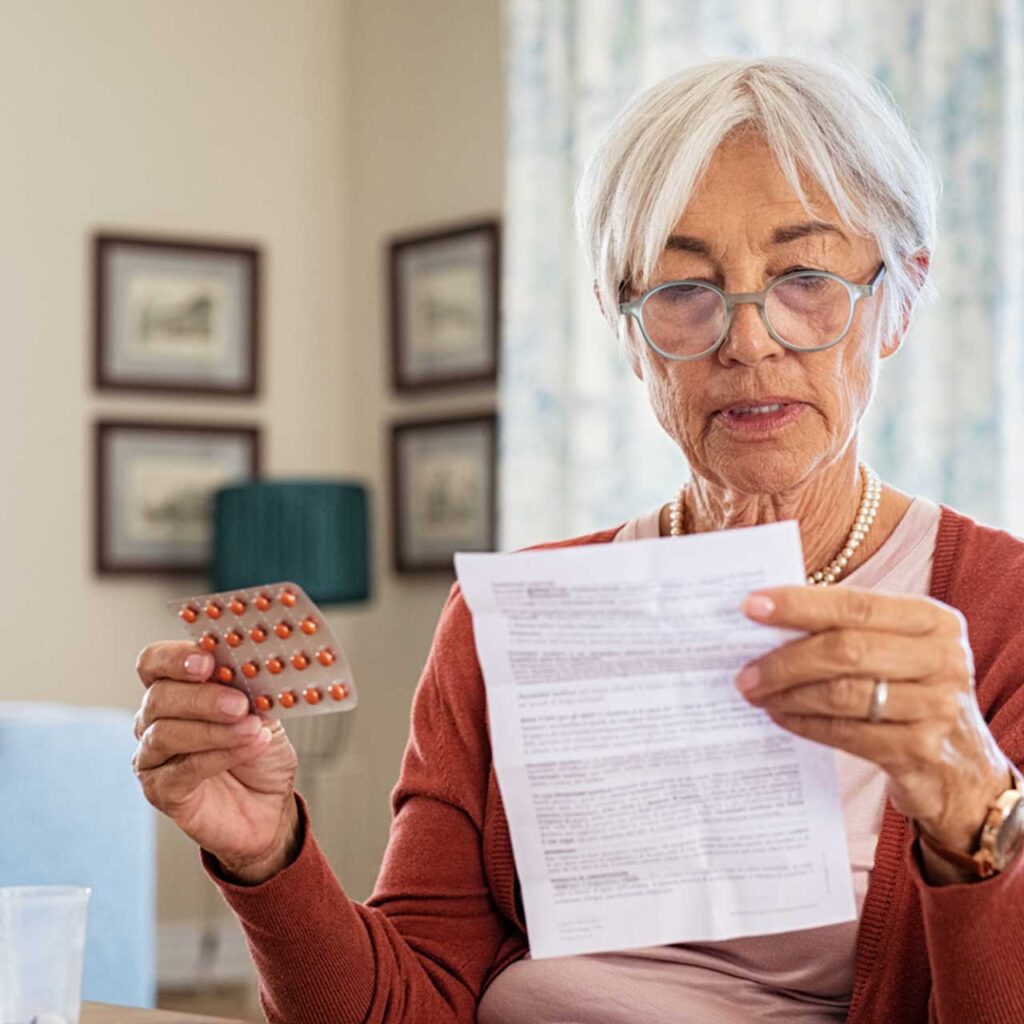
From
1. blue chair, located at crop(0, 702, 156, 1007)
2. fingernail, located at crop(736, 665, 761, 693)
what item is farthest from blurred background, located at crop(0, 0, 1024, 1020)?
fingernail, located at crop(736, 665, 761, 693)

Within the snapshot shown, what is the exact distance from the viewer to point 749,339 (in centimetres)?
149

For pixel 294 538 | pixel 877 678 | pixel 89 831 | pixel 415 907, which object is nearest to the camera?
pixel 877 678

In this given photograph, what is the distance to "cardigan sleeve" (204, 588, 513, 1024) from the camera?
1.45 m

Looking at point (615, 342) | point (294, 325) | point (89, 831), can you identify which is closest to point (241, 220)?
point (294, 325)

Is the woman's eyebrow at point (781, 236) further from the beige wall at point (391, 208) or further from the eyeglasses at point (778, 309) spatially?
the beige wall at point (391, 208)

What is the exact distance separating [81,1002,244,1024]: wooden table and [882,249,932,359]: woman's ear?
0.84 metres

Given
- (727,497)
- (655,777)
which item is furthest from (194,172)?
(655,777)

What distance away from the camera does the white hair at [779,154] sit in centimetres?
153

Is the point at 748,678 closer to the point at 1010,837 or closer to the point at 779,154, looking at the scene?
the point at 1010,837

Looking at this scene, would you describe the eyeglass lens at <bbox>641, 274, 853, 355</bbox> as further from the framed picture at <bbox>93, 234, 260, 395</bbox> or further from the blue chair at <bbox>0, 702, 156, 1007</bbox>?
the framed picture at <bbox>93, 234, 260, 395</bbox>

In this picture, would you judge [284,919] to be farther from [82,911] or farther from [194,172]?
[194,172]

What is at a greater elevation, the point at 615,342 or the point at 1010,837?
the point at 615,342

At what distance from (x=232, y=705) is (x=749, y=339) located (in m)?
0.52

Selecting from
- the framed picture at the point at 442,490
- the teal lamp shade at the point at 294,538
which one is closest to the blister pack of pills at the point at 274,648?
the teal lamp shade at the point at 294,538
